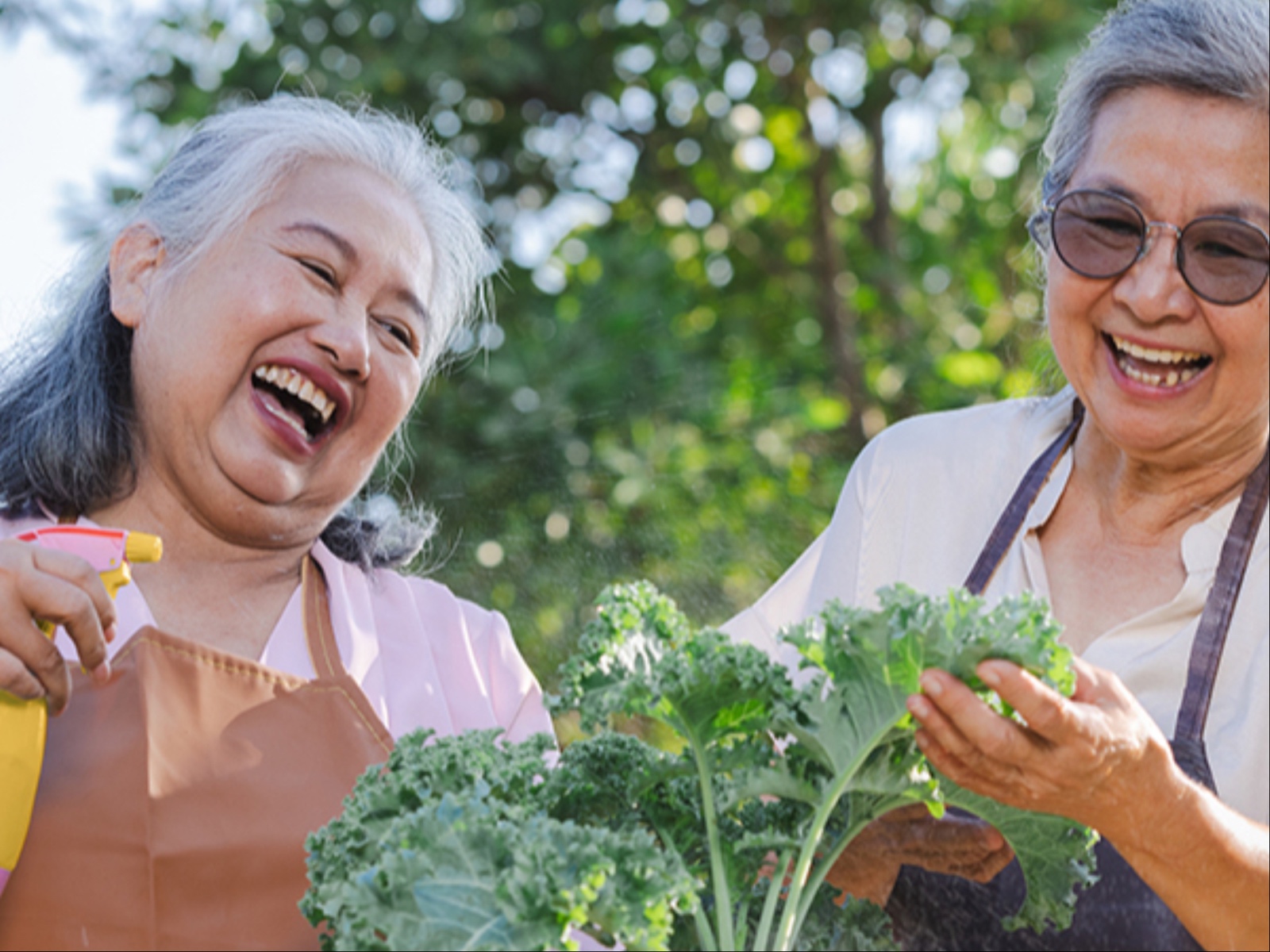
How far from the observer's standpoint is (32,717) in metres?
1.74

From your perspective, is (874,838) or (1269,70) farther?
(1269,70)

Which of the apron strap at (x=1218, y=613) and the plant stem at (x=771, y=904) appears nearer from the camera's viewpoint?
the plant stem at (x=771, y=904)

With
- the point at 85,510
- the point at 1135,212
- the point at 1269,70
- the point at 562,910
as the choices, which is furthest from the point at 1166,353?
the point at 85,510

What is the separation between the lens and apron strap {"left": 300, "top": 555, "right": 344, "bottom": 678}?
2.37m

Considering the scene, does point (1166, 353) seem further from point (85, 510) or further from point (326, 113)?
point (85, 510)

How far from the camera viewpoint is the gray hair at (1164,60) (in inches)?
82.1

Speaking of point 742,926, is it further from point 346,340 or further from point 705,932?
point 346,340

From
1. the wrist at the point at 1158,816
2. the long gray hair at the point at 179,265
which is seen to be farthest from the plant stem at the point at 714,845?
the long gray hair at the point at 179,265

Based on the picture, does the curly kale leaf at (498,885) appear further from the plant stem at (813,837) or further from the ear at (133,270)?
the ear at (133,270)

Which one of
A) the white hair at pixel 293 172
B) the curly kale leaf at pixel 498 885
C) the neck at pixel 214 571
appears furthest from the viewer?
the white hair at pixel 293 172

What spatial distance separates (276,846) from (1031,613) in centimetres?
111

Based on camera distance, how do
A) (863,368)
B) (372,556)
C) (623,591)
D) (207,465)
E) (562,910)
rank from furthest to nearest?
(863,368) < (372,556) < (207,465) < (623,591) < (562,910)

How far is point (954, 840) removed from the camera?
1.70 m

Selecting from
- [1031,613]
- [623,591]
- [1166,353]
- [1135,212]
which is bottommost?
[623,591]
